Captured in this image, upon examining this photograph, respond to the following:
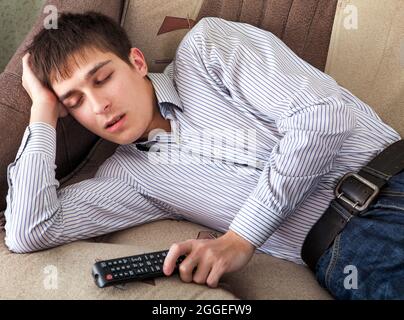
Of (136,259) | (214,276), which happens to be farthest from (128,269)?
(214,276)

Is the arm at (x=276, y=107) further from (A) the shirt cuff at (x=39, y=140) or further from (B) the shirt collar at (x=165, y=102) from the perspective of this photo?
(A) the shirt cuff at (x=39, y=140)

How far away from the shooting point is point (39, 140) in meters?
1.06

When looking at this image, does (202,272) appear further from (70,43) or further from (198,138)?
(70,43)

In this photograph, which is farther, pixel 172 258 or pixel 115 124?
pixel 115 124

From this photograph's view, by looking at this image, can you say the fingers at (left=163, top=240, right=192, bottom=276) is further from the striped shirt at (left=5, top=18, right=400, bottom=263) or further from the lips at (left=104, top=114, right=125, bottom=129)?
the lips at (left=104, top=114, right=125, bottom=129)

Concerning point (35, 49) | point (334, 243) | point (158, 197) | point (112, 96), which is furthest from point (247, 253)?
point (35, 49)

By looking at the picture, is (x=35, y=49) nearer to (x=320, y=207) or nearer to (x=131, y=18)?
(x=131, y=18)

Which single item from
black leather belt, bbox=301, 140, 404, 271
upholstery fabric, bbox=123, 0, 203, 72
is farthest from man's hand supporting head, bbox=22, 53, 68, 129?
black leather belt, bbox=301, 140, 404, 271

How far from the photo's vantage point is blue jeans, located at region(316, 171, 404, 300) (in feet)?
2.99

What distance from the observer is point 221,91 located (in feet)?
3.70

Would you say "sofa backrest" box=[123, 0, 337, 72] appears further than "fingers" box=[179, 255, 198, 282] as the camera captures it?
Yes

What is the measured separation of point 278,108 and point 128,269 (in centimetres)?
41

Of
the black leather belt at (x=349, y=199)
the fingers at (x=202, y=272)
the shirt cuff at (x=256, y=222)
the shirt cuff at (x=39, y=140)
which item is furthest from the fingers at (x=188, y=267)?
the shirt cuff at (x=39, y=140)

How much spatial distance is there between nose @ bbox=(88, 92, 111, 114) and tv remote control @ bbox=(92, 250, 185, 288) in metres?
0.31
